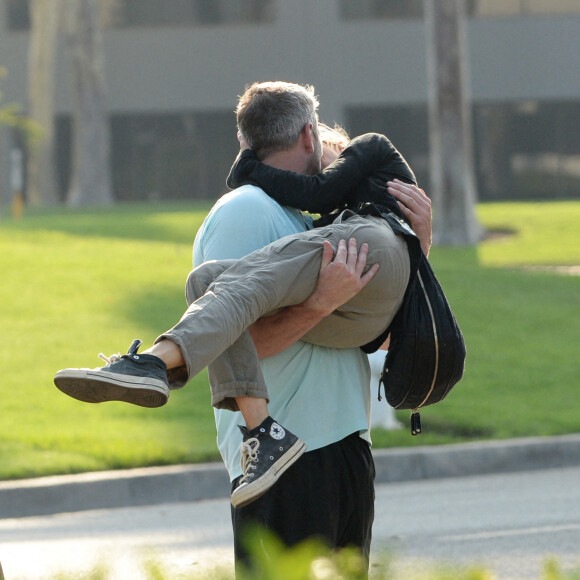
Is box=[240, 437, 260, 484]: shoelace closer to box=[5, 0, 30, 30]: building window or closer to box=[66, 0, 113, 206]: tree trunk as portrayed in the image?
box=[66, 0, 113, 206]: tree trunk

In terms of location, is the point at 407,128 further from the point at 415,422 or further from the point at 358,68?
the point at 415,422

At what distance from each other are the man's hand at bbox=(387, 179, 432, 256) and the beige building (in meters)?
32.0

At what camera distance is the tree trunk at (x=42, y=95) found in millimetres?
33438

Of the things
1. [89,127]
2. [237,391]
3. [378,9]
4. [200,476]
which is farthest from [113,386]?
[378,9]

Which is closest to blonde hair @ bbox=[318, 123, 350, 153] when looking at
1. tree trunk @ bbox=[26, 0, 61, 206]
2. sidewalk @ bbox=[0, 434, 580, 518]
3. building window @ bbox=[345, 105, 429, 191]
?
sidewalk @ bbox=[0, 434, 580, 518]

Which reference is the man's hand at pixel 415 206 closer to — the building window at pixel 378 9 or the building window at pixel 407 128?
the building window at pixel 407 128

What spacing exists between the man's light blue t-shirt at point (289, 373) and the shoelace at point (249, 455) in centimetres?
16

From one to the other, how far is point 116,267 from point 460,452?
7476mm

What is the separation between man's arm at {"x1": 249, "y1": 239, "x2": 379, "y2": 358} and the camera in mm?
3525

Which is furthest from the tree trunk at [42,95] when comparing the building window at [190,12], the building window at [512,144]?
the building window at [512,144]

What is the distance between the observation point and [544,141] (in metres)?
36.0

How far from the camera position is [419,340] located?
3684 millimetres

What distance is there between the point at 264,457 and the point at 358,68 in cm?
3320

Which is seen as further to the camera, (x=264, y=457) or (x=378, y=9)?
(x=378, y=9)
